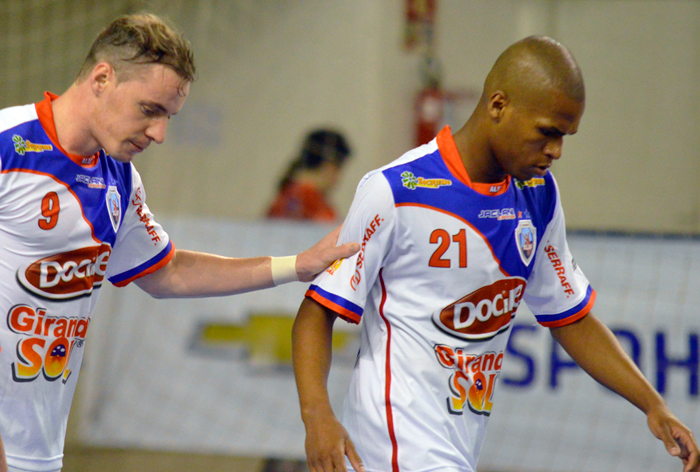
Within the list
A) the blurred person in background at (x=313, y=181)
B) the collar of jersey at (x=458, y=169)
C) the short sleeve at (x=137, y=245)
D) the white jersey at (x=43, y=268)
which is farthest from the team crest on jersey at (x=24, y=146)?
the blurred person in background at (x=313, y=181)

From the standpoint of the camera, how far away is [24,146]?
183 cm

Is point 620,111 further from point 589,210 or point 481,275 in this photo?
point 481,275

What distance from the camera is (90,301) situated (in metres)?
1.98

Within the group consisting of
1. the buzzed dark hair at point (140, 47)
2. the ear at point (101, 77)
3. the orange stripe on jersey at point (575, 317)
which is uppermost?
the buzzed dark hair at point (140, 47)

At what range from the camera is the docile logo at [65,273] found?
1.85 m

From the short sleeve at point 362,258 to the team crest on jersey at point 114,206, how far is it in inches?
22.2

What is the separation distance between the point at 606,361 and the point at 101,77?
1.55m

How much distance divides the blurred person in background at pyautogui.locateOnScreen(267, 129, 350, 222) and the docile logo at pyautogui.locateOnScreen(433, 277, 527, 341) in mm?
2741

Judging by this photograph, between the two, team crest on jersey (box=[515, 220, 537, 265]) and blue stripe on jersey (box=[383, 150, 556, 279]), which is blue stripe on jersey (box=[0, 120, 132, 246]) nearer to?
blue stripe on jersey (box=[383, 150, 556, 279])

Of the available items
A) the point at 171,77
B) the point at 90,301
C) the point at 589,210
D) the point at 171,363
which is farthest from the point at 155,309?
the point at 589,210

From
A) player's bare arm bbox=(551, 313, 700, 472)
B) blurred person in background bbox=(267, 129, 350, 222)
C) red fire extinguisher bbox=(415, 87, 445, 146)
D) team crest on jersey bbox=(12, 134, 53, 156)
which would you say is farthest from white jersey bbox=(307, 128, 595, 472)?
red fire extinguisher bbox=(415, 87, 445, 146)

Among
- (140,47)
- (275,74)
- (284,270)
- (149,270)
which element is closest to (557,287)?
(284,270)

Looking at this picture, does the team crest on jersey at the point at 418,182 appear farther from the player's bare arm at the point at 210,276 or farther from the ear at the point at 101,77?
the ear at the point at 101,77

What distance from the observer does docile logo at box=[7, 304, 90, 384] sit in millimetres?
1849
